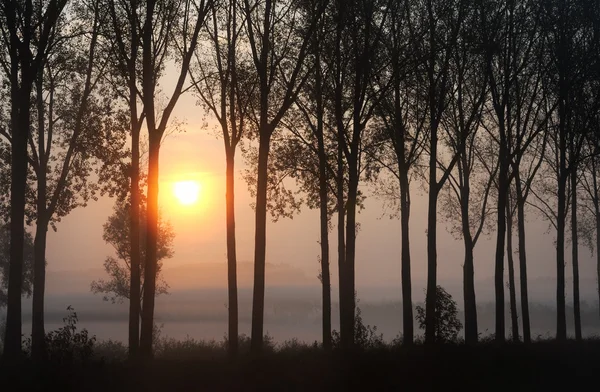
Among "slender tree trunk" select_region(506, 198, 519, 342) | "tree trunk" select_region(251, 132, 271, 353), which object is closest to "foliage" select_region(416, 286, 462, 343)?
"tree trunk" select_region(251, 132, 271, 353)

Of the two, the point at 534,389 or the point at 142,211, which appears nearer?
the point at 534,389

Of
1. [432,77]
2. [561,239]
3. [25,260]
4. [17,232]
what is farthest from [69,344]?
[25,260]

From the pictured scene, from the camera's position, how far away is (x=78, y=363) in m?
17.7

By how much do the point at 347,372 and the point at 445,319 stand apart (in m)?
11.8

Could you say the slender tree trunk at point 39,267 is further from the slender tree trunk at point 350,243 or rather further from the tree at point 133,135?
the slender tree trunk at point 350,243

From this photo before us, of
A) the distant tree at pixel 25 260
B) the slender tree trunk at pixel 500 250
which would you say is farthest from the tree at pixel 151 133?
the distant tree at pixel 25 260

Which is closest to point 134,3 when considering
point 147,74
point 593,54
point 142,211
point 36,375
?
point 147,74

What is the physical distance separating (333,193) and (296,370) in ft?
63.5

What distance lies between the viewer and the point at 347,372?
19172 mm

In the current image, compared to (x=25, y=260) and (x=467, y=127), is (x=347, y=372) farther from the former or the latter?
(x=25, y=260)

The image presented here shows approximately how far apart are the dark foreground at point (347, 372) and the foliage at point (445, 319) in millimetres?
3667

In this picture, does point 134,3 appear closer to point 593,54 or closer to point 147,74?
point 147,74

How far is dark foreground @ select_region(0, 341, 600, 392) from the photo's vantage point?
1639cm

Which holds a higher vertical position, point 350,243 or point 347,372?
point 350,243
